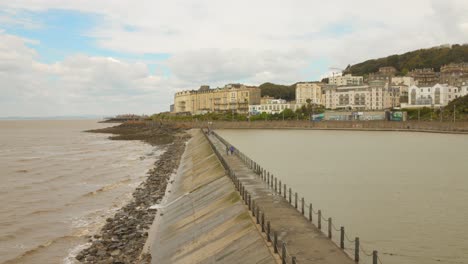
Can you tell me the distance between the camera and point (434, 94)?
14588 centimetres

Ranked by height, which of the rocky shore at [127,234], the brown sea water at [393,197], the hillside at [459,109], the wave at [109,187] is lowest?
the wave at [109,187]

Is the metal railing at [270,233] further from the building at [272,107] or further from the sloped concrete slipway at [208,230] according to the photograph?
the building at [272,107]

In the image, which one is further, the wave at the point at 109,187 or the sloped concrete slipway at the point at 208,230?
the wave at the point at 109,187

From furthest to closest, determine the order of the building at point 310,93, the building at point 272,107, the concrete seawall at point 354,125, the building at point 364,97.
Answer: the building at point 310,93, the building at point 272,107, the building at point 364,97, the concrete seawall at point 354,125

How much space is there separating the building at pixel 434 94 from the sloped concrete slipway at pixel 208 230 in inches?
5163

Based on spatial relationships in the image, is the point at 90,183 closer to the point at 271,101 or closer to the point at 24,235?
A: the point at 24,235

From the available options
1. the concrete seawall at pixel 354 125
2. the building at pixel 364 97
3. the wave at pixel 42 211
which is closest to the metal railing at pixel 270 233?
the wave at pixel 42 211

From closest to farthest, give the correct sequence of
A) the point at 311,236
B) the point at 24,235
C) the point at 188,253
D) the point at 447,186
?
the point at 311,236 < the point at 188,253 < the point at 24,235 < the point at 447,186

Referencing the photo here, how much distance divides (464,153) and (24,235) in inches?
2077

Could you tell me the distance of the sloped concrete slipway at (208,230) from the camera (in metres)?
16.0

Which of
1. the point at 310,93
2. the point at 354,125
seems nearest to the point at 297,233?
the point at 354,125

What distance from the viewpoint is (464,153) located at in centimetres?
5809

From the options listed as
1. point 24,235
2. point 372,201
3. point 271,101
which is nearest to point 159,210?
point 24,235

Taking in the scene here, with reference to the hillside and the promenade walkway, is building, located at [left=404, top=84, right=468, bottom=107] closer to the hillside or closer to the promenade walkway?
the hillside
